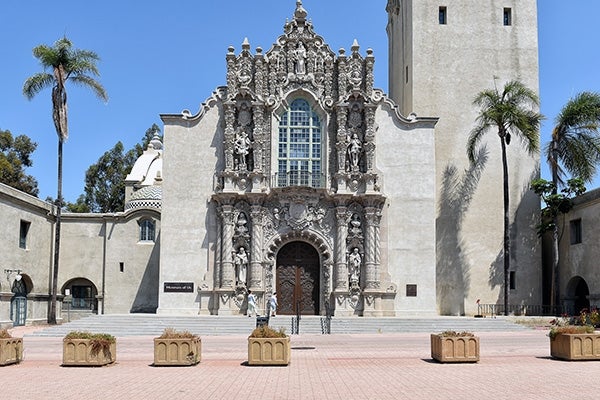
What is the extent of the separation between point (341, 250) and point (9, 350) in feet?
65.6

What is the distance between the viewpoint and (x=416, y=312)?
36.3m

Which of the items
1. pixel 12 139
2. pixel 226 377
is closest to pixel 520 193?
pixel 226 377

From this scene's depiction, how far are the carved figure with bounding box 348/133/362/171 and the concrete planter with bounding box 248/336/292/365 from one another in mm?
19178

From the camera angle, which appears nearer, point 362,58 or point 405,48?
point 362,58

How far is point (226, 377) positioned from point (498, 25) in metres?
31.0

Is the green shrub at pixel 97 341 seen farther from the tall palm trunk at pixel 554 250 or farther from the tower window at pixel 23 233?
the tall palm trunk at pixel 554 250

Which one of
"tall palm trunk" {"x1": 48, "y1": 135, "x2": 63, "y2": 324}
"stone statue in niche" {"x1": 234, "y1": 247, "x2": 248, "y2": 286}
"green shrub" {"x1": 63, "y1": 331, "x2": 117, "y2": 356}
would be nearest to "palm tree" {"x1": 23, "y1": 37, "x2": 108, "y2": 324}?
"tall palm trunk" {"x1": 48, "y1": 135, "x2": 63, "y2": 324}

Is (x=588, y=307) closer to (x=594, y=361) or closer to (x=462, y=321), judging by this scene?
(x=462, y=321)

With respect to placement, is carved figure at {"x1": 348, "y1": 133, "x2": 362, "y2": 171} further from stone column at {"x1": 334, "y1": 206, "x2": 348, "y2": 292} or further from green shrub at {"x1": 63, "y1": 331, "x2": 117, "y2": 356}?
green shrub at {"x1": 63, "y1": 331, "x2": 117, "y2": 356}

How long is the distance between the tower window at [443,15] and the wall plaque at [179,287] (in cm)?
2046

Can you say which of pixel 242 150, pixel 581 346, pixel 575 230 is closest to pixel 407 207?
Result: pixel 575 230

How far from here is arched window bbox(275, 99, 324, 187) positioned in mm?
37562

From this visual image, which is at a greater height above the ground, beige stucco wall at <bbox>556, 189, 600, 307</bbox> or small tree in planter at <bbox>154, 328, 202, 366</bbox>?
beige stucco wall at <bbox>556, 189, 600, 307</bbox>

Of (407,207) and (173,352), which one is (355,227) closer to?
(407,207)
